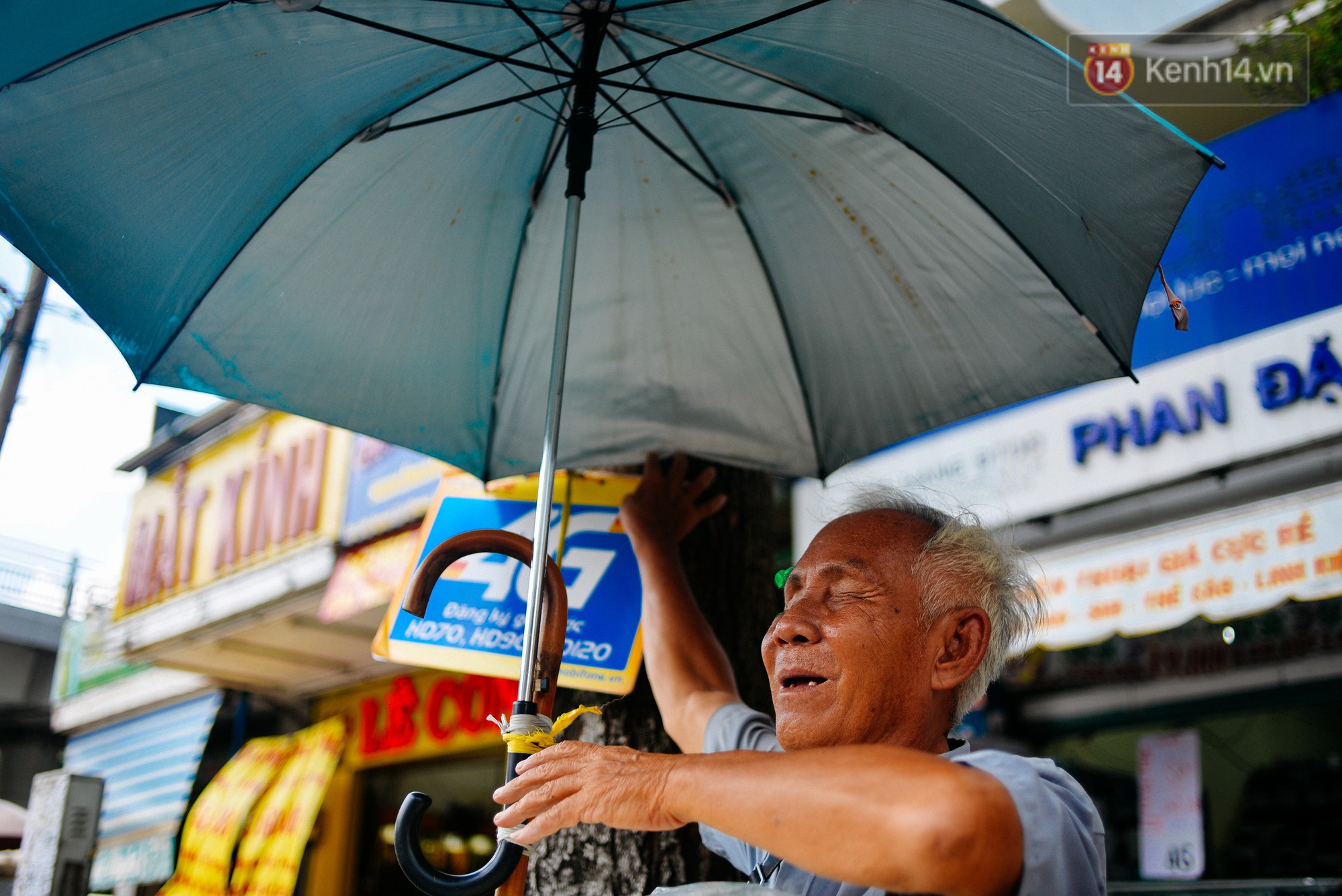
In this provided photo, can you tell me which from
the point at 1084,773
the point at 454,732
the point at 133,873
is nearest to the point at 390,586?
the point at 454,732

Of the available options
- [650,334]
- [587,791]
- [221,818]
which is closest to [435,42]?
[650,334]

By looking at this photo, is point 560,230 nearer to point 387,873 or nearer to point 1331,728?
point 1331,728

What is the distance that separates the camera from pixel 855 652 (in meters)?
1.63

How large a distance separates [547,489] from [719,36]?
2.78 feet

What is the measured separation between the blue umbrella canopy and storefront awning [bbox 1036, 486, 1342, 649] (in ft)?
8.27

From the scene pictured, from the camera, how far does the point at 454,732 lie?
8.80 m

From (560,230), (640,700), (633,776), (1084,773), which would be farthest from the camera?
(1084,773)

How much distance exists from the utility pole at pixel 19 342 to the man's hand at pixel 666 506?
3869 mm

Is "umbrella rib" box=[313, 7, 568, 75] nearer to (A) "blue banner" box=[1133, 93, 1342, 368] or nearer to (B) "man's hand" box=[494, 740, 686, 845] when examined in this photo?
(B) "man's hand" box=[494, 740, 686, 845]

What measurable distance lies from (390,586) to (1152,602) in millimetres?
5622

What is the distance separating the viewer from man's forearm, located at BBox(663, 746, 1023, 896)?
106cm

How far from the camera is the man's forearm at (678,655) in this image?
2.18m

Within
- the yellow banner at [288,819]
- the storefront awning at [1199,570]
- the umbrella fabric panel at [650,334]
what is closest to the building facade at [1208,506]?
the storefront awning at [1199,570]

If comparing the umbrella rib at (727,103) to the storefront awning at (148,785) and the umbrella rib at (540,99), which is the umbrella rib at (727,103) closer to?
the umbrella rib at (540,99)
